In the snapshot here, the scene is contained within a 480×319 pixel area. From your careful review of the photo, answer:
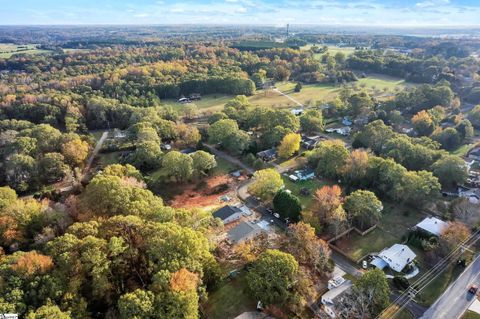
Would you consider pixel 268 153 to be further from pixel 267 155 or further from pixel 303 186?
pixel 303 186

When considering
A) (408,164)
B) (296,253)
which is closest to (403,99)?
(408,164)

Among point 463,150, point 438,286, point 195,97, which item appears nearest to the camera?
point 438,286

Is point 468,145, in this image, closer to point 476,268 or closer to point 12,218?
Answer: point 476,268

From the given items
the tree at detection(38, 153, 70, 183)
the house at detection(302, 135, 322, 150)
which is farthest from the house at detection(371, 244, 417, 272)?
the tree at detection(38, 153, 70, 183)

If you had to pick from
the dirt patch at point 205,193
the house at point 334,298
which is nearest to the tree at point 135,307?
the house at point 334,298

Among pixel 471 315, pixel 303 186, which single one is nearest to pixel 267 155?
pixel 303 186

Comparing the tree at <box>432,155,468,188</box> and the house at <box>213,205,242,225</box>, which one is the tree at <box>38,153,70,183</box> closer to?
the house at <box>213,205,242,225</box>

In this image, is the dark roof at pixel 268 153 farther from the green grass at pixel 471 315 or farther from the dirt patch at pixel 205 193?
the green grass at pixel 471 315
